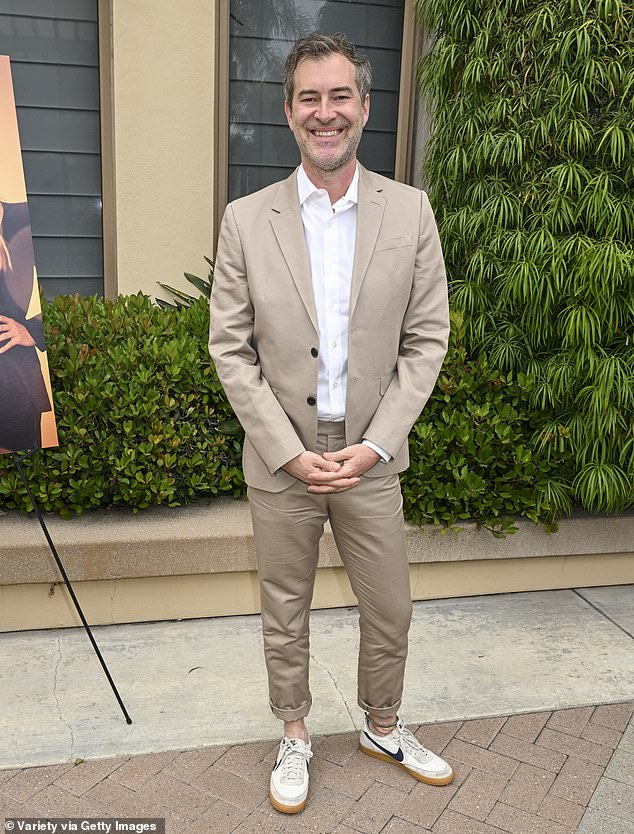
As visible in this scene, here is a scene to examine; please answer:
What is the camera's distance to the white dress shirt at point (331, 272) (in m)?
2.55

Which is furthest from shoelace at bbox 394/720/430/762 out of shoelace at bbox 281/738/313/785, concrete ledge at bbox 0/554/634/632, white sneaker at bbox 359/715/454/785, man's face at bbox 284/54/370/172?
man's face at bbox 284/54/370/172

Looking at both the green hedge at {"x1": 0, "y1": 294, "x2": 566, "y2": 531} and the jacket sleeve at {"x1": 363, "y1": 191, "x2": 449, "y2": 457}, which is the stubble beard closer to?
the jacket sleeve at {"x1": 363, "y1": 191, "x2": 449, "y2": 457}

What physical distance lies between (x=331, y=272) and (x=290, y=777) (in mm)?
1598

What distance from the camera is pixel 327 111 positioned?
2410 mm

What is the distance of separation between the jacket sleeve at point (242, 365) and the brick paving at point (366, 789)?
3.56ft

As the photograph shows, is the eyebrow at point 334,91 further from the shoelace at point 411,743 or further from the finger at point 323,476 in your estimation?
the shoelace at point 411,743

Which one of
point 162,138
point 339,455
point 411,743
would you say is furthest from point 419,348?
point 162,138

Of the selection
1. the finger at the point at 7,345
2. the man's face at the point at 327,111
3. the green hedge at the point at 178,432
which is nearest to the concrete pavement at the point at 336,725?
the green hedge at the point at 178,432

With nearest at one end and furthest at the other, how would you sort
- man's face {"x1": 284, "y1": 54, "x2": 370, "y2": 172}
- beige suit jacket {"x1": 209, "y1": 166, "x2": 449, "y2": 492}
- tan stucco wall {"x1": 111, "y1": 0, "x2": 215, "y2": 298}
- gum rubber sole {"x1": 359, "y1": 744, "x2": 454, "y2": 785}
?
man's face {"x1": 284, "y1": 54, "x2": 370, "y2": 172} → beige suit jacket {"x1": 209, "y1": 166, "x2": 449, "y2": 492} → gum rubber sole {"x1": 359, "y1": 744, "x2": 454, "y2": 785} → tan stucco wall {"x1": 111, "y1": 0, "x2": 215, "y2": 298}

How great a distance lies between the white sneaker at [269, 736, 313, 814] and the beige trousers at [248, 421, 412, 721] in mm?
101

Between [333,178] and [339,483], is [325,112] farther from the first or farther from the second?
[339,483]

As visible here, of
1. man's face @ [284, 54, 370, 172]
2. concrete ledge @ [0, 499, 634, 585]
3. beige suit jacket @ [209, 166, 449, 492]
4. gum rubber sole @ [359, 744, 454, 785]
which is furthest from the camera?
concrete ledge @ [0, 499, 634, 585]

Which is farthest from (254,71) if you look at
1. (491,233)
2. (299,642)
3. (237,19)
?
(299,642)

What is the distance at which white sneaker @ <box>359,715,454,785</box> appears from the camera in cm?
279
